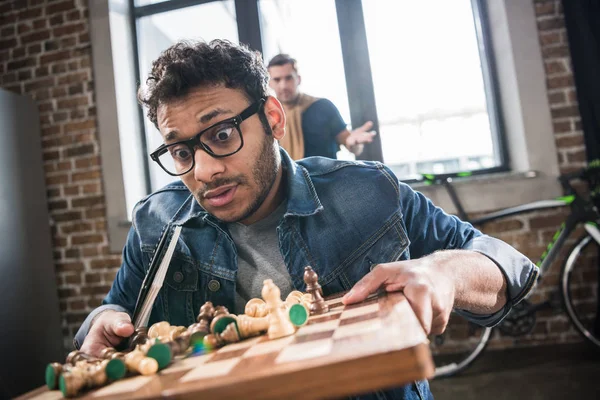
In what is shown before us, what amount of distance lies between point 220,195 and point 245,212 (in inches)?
2.9

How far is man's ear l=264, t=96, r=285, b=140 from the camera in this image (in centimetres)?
120

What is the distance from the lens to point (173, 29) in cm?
359

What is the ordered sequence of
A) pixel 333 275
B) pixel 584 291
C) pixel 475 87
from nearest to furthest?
pixel 333 275, pixel 584 291, pixel 475 87

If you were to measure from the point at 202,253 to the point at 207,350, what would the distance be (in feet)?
1.62

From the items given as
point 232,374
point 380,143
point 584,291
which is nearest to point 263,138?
point 232,374

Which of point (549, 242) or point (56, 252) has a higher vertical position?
point (56, 252)

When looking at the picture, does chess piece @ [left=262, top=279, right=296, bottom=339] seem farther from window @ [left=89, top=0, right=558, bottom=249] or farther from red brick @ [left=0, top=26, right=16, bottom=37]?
red brick @ [left=0, top=26, right=16, bottom=37]

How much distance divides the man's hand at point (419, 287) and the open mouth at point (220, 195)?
0.46 metres

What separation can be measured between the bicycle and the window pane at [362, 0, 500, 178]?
0.46 metres

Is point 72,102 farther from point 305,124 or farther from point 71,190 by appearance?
point 305,124

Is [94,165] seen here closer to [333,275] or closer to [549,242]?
[333,275]

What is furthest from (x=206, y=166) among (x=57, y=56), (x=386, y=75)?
(x=57, y=56)

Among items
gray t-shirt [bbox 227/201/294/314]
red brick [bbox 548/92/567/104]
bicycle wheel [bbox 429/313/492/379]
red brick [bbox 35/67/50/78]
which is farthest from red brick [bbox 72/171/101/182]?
red brick [bbox 548/92/567/104]

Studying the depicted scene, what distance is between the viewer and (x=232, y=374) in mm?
453
